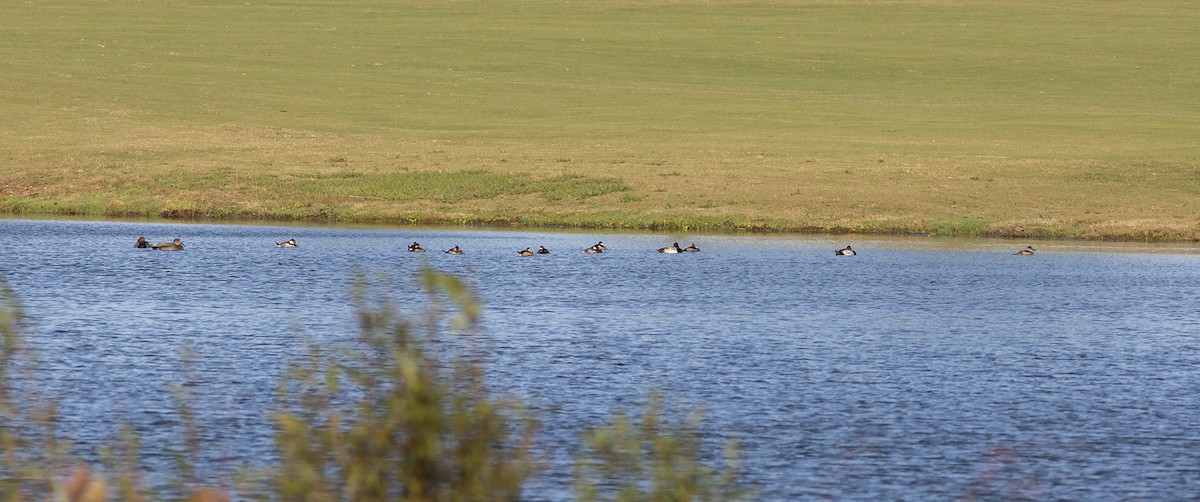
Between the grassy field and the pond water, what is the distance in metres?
8.34

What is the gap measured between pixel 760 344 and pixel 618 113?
163ft

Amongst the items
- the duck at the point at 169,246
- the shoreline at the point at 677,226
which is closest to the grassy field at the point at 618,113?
the shoreline at the point at 677,226

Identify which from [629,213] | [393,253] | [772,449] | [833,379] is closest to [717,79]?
[629,213]

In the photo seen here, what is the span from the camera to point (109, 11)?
325 ft

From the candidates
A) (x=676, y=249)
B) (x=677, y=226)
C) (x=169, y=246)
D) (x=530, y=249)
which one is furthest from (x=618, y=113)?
(x=169, y=246)

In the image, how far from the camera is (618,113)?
2894 inches

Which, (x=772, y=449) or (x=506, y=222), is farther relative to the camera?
(x=506, y=222)

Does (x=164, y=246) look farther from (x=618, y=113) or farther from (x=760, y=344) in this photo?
(x=618, y=113)

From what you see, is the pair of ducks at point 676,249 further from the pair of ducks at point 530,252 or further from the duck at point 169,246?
the duck at point 169,246

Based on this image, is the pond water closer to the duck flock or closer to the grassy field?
the duck flock

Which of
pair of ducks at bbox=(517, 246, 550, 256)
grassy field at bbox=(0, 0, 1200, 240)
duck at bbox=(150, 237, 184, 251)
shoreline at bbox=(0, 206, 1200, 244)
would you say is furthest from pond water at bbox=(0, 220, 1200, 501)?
grassy field at bbox=(0, 0, 1200, 240)

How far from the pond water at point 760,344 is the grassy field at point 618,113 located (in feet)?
27.4

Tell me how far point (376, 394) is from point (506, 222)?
4309cm

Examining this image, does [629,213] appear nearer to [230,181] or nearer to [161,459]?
[230,181]
